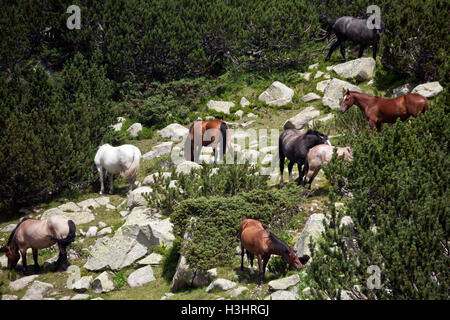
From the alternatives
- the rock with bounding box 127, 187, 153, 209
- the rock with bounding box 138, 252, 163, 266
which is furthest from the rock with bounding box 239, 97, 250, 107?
the rock with bounding box 138, 252, 163, 266

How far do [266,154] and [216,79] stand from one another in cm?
876

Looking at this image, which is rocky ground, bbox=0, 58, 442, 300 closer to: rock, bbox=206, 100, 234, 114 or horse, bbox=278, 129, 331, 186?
horse, bbox=278, 129, 331, 186

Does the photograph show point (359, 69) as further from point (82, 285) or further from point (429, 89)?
point (82, 285)

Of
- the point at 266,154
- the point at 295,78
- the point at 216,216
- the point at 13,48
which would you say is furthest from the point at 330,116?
the point at 13,48

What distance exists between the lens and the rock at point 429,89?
15.4m

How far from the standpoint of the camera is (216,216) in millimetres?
9430

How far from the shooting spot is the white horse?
47.2ft

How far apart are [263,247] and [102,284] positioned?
3.95 m

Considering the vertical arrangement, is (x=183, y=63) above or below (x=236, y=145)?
above

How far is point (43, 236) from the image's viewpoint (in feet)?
34.6

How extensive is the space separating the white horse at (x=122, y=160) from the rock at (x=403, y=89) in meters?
10.4

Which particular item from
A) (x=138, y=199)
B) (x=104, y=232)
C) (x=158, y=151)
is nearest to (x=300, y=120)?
(x=158, y=151)

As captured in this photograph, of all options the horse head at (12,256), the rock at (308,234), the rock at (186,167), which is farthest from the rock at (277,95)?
the horse head at (12,256)

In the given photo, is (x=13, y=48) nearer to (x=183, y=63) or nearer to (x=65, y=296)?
(x=183, y=63)
